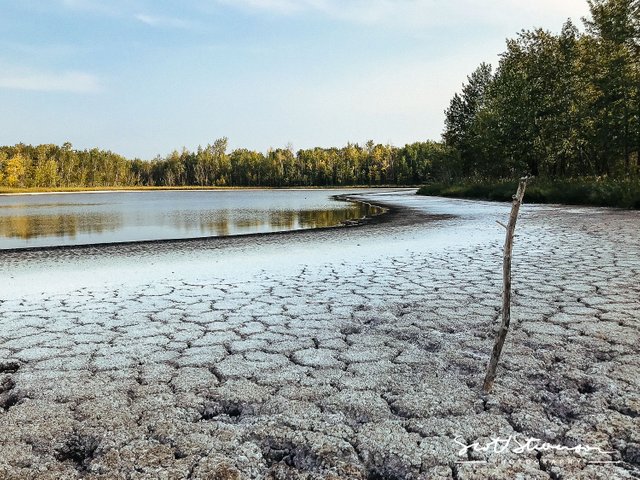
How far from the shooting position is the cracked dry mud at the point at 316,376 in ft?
7.61

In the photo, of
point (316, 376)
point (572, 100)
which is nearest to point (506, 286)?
point (316, 376)

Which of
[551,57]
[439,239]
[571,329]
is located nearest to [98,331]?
[571,329]

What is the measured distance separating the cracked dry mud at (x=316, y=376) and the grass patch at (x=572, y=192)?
16.0m

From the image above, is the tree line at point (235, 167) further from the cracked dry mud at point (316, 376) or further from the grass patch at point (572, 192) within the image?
the cracked dry mud at point (316, 376)

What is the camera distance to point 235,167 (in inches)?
5748

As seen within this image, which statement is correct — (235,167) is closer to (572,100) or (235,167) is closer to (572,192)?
(572,100)

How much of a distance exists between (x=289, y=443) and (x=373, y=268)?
5.50 m

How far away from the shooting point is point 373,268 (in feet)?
25.7

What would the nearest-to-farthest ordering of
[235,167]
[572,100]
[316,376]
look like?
[316,376] → [572,100] → [235,167]

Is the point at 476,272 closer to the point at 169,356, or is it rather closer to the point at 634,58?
the point at 169,356

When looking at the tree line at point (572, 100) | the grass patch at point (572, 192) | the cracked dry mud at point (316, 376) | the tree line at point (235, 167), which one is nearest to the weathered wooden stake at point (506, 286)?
the cracked dry mud at point (316, 376)

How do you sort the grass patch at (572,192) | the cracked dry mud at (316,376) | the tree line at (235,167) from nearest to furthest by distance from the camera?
the cracked dry mud at (316,376), the grass patch at (572,192), the tree line at (235,167)

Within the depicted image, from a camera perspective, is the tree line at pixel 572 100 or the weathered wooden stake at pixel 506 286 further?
the tree line at pixel 572 100

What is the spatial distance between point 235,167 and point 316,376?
146 m
